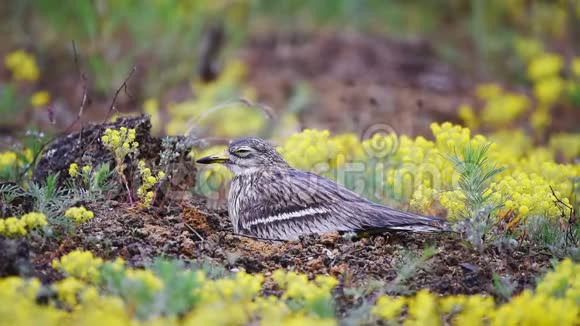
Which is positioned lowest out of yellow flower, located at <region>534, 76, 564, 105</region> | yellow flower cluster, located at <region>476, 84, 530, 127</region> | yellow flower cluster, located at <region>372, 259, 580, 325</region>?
yellow flower cluster, located at <region>372, 259, 580, 325</region>

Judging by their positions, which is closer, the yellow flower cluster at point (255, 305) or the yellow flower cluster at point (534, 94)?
the yellow flower cluster at point (255, 305)

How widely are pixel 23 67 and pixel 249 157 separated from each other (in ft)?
19.9

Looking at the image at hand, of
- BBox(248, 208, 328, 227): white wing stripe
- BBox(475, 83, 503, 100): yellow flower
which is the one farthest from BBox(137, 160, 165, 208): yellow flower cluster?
BBox(475, 83, 503, 100): yellow flower

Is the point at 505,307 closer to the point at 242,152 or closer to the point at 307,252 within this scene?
the point at 307,252

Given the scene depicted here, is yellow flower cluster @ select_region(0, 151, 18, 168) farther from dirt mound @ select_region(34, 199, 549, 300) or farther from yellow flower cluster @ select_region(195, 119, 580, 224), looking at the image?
yellow flower cluster @ select_region(195, 119, 580, 224)

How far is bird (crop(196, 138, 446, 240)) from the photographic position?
5113 mm

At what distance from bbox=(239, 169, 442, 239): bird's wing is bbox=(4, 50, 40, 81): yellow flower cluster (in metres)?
6.41

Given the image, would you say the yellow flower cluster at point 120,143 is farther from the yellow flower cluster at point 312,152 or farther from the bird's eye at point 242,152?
the yellow flower cluster at point 312,152

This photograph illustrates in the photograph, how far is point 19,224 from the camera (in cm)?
417

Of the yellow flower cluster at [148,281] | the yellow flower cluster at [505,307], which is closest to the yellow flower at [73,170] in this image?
the yellow flower cluster at [148,281]

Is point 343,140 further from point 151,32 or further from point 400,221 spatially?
point 151,32

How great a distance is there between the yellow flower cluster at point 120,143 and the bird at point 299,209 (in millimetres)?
878

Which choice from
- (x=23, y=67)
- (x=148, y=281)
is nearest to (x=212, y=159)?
(x=148, y=281)

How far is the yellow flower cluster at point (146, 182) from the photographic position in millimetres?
4998
